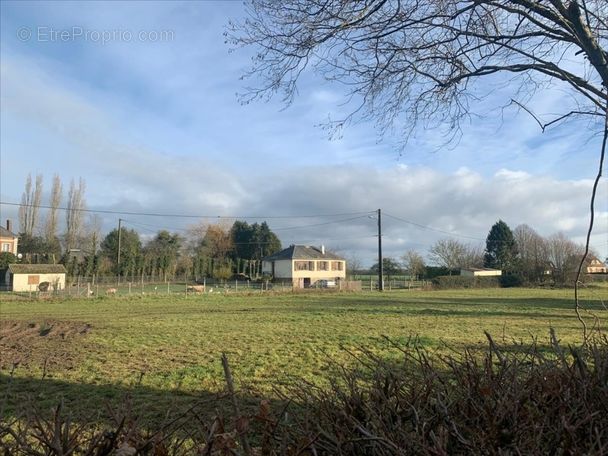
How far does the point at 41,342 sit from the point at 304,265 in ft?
188

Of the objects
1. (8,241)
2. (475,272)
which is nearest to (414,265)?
(475,272)

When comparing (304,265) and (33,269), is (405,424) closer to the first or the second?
(33,269)

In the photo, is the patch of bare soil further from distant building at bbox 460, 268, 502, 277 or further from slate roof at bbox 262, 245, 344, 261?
distant building at bbox 460, 268, 502, 277

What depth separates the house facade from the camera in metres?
69.2

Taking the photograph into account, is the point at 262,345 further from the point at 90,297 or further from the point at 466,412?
the point at 90,297

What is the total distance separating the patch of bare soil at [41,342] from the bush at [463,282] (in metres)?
44.7

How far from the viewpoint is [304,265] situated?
231 feet

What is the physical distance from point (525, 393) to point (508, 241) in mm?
87186

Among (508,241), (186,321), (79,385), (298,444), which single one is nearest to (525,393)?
(298,444)

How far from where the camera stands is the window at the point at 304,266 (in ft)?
227

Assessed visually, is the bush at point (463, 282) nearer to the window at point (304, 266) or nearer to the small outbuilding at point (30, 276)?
the window at point (304, 266)

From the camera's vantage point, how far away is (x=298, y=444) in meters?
1.65

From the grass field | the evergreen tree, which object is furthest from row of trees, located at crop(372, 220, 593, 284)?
the grass field

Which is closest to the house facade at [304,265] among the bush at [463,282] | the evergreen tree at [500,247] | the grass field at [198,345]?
the bush at [463,282]
